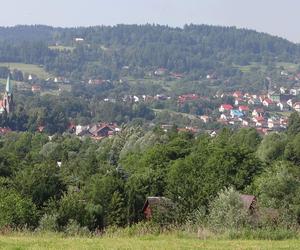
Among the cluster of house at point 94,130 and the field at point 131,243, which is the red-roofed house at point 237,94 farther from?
the field at point 131,243

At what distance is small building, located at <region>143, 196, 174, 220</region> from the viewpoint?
25.6 meters

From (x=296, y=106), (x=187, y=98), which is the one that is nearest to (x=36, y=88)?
(x=187, y=98)

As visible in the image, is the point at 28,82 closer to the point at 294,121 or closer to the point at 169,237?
the point at 294,121

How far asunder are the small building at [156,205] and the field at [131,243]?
1493 centimetres

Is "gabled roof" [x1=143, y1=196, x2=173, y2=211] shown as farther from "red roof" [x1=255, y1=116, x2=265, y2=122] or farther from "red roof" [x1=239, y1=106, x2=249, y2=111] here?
"red roof" [x1=239, y1=106, x2=249, y2=111]

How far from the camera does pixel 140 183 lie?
107 feet

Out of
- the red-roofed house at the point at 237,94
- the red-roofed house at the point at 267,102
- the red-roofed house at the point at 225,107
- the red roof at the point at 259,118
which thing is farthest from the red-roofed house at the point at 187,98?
the red roof at the point at 259,118

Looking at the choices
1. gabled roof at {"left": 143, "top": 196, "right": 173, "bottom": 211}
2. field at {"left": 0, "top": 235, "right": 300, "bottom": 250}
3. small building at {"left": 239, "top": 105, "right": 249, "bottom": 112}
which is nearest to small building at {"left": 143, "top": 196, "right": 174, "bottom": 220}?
gabled roof at {"left": 143, "top": 196, "right": 173, "bottom": 211}

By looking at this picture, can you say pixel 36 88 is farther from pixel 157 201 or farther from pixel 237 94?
pixel 157 201

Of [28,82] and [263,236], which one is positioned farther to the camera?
[28,82]

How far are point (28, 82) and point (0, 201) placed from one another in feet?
565

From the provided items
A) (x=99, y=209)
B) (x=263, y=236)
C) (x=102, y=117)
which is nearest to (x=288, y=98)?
(x=102, y=117)

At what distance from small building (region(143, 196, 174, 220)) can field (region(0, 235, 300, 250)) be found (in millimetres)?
14929

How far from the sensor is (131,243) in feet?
31.1
